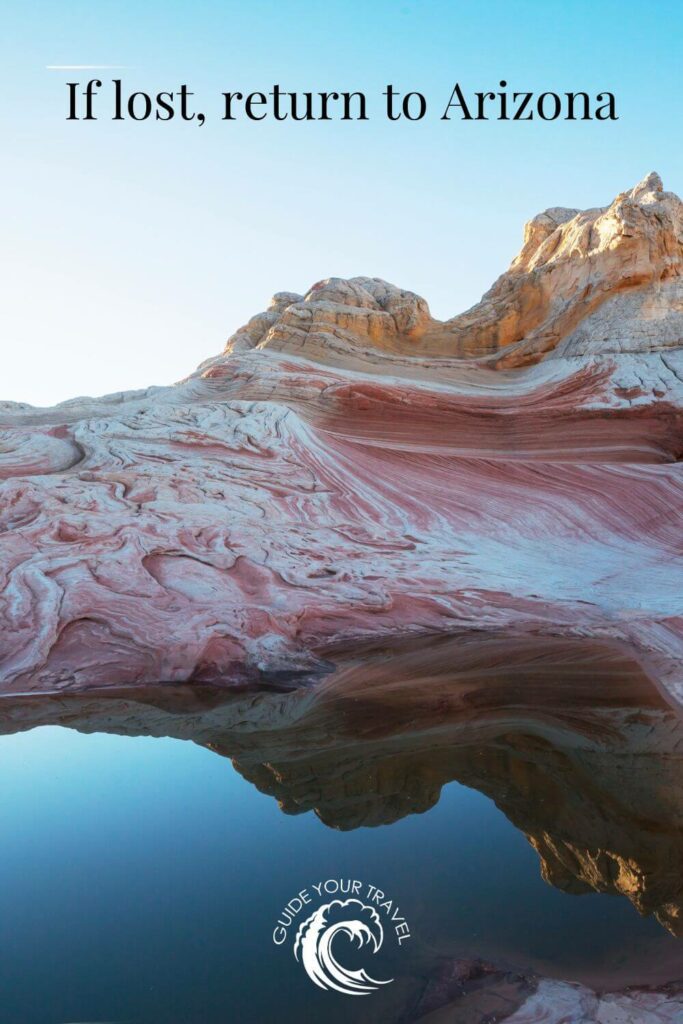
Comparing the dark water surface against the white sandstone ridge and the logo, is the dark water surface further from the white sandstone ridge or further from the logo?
the white sandstone ridge

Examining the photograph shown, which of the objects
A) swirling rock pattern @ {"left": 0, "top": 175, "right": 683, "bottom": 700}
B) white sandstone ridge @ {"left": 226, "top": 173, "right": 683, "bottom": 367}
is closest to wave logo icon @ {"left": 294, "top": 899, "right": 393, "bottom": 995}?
swirling rock pattern @ {"left": 0, "top": 175, "right": 683, "bottom": 700}

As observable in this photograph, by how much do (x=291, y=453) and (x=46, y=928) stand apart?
26.3 feet

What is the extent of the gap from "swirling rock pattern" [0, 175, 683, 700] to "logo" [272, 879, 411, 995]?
8.63ft

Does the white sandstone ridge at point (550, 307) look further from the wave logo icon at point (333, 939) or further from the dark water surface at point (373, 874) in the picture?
the wave logo icon at point (333, 939)

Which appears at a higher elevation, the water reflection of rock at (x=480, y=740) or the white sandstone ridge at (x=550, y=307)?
the white sandstone ridge at (x=550, y=307)

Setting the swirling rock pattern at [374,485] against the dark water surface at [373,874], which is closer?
the dark water surface at [373,874]

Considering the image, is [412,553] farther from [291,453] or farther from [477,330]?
[477,330]

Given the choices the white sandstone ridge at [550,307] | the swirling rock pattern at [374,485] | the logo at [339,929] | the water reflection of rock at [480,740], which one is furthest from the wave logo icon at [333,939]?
the white sandstone ridge at [550,307]

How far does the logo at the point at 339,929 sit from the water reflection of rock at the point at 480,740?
1.95 ft

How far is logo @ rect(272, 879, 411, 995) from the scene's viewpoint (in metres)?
2.61

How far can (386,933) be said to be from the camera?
2.83 meters

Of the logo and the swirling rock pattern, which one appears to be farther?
the swirling rock pattern

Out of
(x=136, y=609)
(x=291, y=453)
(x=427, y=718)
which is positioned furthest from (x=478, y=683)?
(x=291, y=453)

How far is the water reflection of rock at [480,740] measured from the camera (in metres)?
3.51
